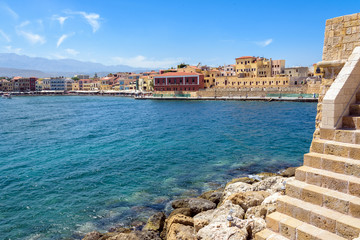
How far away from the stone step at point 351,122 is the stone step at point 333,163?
2.50ft

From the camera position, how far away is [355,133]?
4.58 metres

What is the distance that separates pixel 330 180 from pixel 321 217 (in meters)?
0.64

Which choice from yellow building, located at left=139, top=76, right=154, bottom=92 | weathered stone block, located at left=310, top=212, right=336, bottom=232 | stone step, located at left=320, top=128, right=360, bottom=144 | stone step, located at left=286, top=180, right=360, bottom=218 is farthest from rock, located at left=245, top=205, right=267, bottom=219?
yellow building, located at left=139, top=76, right=154, bottom=92

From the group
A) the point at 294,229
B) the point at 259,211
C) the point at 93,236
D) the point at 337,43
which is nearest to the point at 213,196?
the point at 259,211

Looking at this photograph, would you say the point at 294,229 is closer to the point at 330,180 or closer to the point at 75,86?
the point at 330,180

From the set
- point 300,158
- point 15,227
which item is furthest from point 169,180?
point 300,158

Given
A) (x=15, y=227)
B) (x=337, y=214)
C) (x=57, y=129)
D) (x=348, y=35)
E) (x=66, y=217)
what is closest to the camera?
(x=337, y=214)

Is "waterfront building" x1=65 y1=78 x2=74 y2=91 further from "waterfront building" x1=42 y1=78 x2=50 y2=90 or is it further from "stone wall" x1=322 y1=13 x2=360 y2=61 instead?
"stone wall" x1=322 y1=13 x2=360 y2=61

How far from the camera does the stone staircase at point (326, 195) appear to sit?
12.9 feet

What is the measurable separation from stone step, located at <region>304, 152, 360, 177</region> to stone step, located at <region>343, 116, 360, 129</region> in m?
0.76

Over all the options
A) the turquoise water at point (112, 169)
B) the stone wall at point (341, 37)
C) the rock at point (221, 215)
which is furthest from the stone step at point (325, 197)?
the turquoise water at point (112, 169)

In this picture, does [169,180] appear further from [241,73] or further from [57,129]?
[241,73]

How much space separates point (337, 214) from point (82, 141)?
2279cm

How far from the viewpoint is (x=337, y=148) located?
462cm
